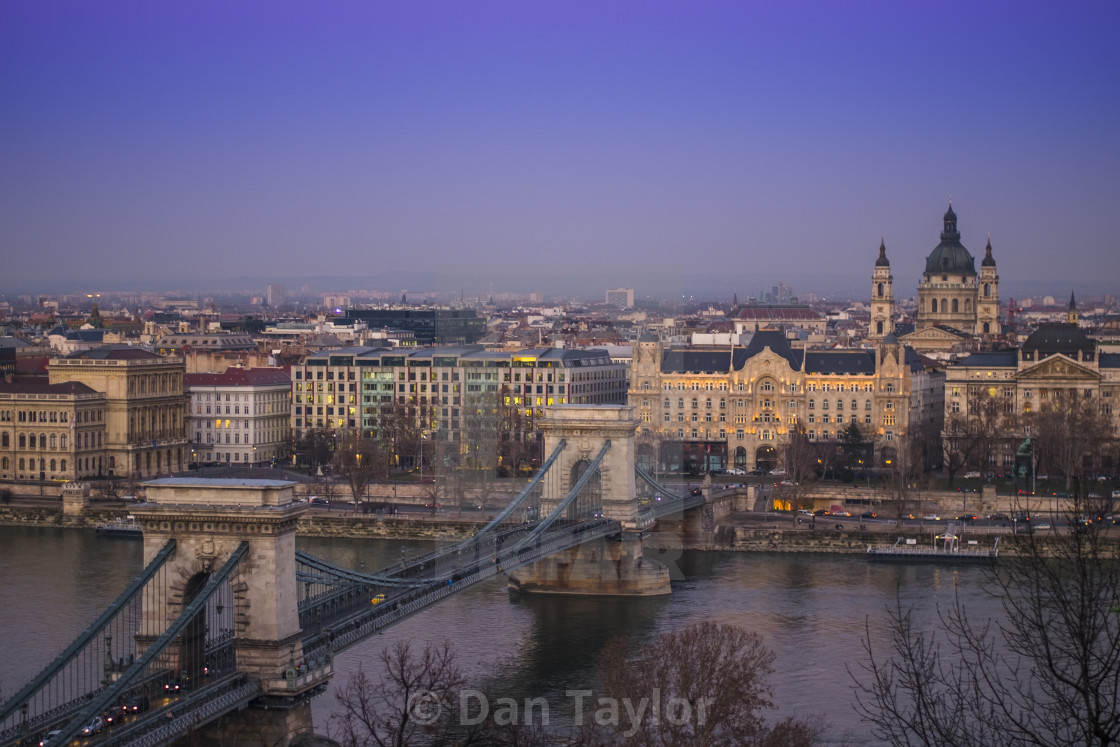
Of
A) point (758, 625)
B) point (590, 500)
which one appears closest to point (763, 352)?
point (590, 500)

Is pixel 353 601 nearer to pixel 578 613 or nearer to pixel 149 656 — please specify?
pixel 149 656

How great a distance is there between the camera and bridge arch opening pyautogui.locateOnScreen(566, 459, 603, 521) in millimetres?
24000

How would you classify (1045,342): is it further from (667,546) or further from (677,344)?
(667,546)

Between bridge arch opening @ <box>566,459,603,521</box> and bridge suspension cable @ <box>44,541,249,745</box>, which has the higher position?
bridge suspension cable @ <box>44,541,249,745</box>

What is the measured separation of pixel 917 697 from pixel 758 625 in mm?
13096

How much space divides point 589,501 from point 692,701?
11.2 metres

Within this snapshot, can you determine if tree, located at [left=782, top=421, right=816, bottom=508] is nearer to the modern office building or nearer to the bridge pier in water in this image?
the bridge pier in water

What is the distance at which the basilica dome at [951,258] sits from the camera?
5872 centimetres

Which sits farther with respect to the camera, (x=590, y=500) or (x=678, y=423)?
(x=678, y=423)

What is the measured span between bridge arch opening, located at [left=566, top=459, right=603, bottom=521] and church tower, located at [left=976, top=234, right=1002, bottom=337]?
37.1 m

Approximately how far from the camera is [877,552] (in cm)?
2628

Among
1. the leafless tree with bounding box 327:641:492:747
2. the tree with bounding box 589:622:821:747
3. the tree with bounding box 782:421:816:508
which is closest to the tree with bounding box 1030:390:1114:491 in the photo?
the tree with bounding box 782:421:816:508

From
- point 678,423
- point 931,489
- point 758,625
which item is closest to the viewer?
point 758,625

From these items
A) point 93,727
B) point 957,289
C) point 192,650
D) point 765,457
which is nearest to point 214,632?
point 192,650
